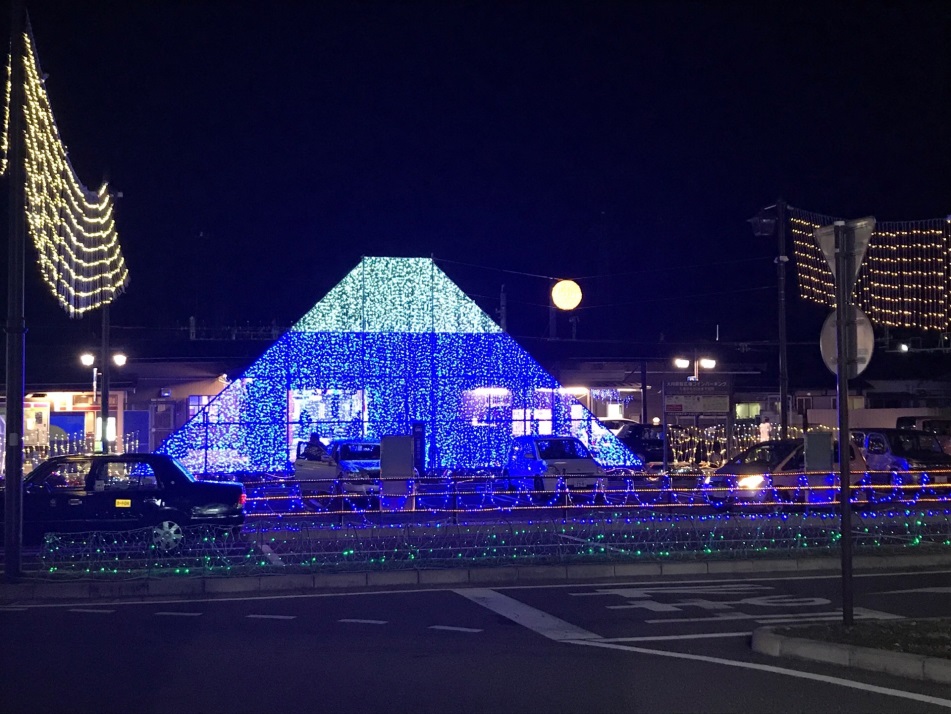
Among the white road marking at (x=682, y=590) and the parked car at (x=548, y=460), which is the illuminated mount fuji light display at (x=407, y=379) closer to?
the parked car at (x=548, y=460)

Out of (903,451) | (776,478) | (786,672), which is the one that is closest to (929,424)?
(903,451)

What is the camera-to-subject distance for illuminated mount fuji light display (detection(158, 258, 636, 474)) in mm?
24234

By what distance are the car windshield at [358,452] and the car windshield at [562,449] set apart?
12.6ft

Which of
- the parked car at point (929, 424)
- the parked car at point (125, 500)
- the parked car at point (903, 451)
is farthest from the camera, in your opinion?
the parked car at point (929, 424)

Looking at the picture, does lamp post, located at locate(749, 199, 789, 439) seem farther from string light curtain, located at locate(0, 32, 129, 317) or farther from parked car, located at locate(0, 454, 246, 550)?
string light curtain, located at locate(0, 32, 129, 317)

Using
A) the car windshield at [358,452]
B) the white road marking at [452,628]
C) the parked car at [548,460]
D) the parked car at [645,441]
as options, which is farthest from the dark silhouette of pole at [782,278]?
the white road marking at [452,628]

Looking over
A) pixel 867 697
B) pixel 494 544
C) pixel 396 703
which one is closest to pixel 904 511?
pixel 494 544

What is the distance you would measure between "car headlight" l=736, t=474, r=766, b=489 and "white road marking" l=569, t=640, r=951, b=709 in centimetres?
1069

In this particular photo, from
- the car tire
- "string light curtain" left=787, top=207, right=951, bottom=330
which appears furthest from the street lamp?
the car tire

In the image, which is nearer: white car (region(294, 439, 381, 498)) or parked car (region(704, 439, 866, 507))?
parked car (region(704, 439, 866, 507))

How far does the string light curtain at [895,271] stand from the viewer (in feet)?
86.1

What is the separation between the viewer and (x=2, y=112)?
2191cm

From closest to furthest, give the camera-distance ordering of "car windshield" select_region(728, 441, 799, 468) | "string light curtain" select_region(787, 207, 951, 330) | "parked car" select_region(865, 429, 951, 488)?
"car windshield" select_region(728, 441, 799, 468)
"parked car" select_region(865, 429, 951, 488)
"string light curtain" select_region(787, 207, 951, 330)

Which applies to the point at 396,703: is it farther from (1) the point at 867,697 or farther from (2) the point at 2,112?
(2) the point at 2,112
